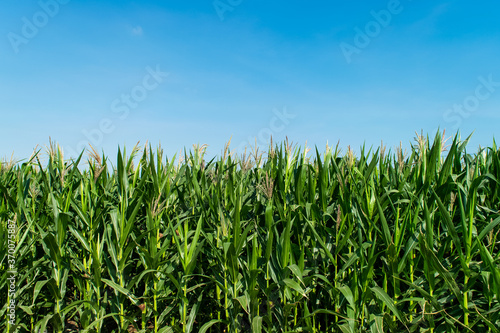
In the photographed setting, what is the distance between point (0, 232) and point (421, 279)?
3.40 metres

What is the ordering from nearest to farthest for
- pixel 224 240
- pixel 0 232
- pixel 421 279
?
1. pixel 421 279
2. pixel 224 240
3. pixel 0 232

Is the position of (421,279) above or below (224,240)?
below

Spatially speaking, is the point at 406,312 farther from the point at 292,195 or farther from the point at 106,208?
the point at 106,208

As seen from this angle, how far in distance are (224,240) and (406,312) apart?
1497 millimetres

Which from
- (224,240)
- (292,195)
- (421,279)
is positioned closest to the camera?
(421,279)

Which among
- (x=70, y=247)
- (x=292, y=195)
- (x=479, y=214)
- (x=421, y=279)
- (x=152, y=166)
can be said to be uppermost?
(x=152, y=166)

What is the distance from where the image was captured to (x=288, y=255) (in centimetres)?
265

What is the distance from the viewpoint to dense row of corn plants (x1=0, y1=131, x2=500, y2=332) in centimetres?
256

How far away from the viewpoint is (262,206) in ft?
11.0

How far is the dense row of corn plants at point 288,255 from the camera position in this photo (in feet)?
8.39

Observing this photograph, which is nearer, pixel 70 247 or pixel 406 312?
pixel 406 312

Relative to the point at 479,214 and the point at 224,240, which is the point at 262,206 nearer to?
the point at 224,240

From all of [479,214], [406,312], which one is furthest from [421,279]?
[479,214]

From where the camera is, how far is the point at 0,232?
119 inches
